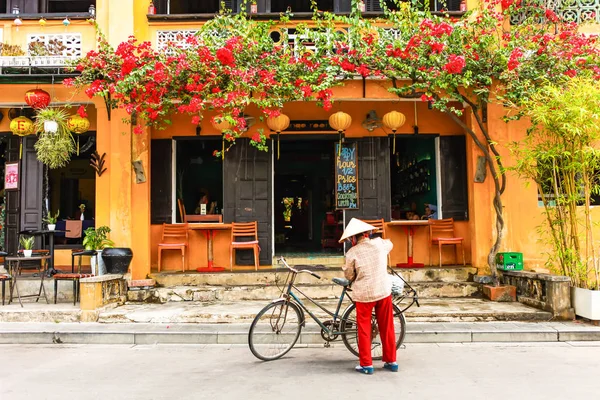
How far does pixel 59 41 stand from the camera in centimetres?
956

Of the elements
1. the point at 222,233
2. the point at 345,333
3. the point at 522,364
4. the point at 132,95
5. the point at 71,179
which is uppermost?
the point at 132,95

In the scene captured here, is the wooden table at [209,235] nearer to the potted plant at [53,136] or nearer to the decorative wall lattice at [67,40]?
the potted plant at [53,136]

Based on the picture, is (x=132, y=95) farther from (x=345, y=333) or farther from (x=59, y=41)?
(x=345, y=333)

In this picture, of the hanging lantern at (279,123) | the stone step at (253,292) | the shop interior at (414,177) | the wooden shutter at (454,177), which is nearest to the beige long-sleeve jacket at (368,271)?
the stone step at (253,292)

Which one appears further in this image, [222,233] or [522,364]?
[222,233]

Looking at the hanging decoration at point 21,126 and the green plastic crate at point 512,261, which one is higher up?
the hanging decoration at point 21,126

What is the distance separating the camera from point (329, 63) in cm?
865

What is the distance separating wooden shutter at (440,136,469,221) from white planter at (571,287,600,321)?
3.12 m

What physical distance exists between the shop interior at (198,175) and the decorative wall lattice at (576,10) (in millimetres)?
7559

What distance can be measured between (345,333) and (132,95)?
5.80 metres

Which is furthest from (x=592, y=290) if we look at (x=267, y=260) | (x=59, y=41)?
(x=59, y=41)

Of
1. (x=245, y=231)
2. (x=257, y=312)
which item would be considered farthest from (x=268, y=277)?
(x=257, y=312)

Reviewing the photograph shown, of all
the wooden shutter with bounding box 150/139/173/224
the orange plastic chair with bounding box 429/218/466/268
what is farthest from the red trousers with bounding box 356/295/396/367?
the wooden shutter with bounding box 150/139/173/224

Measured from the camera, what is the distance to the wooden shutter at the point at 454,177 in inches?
414
